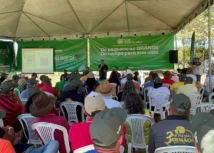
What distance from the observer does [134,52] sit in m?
Answer: 8.66

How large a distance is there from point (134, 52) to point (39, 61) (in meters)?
5.00

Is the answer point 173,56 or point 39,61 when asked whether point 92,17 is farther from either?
point 39,61

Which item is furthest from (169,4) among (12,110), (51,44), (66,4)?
(51,44)

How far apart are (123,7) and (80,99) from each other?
431cm

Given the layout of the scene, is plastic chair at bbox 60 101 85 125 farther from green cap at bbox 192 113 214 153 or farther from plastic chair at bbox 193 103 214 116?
green cap at bbox 192 113 214 153

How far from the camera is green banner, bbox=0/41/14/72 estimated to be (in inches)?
355

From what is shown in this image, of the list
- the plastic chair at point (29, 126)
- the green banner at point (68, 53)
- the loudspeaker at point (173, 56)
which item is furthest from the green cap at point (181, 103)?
the green banner at point (68, 53)

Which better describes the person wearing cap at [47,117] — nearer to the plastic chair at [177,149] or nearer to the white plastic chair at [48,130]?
the white plastic chair at [48,130]

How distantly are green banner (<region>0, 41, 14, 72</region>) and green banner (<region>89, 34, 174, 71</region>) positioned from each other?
4.39 m

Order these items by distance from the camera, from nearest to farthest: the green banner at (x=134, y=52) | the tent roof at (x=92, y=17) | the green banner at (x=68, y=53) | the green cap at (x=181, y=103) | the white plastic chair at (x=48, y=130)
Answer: the green cap at (x=181, y=103)
the white plastic chair at (x=48, y=130)
the tent roof at (x=92, y=17)
the green banner at (x=134, y=52)
the green banner at (x=68, y=53)

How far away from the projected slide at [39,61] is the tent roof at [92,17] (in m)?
0.77

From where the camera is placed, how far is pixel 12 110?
8.48 ft

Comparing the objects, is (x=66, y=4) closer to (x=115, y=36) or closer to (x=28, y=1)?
(x=28, y=1)

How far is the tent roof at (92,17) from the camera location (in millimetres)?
5695
